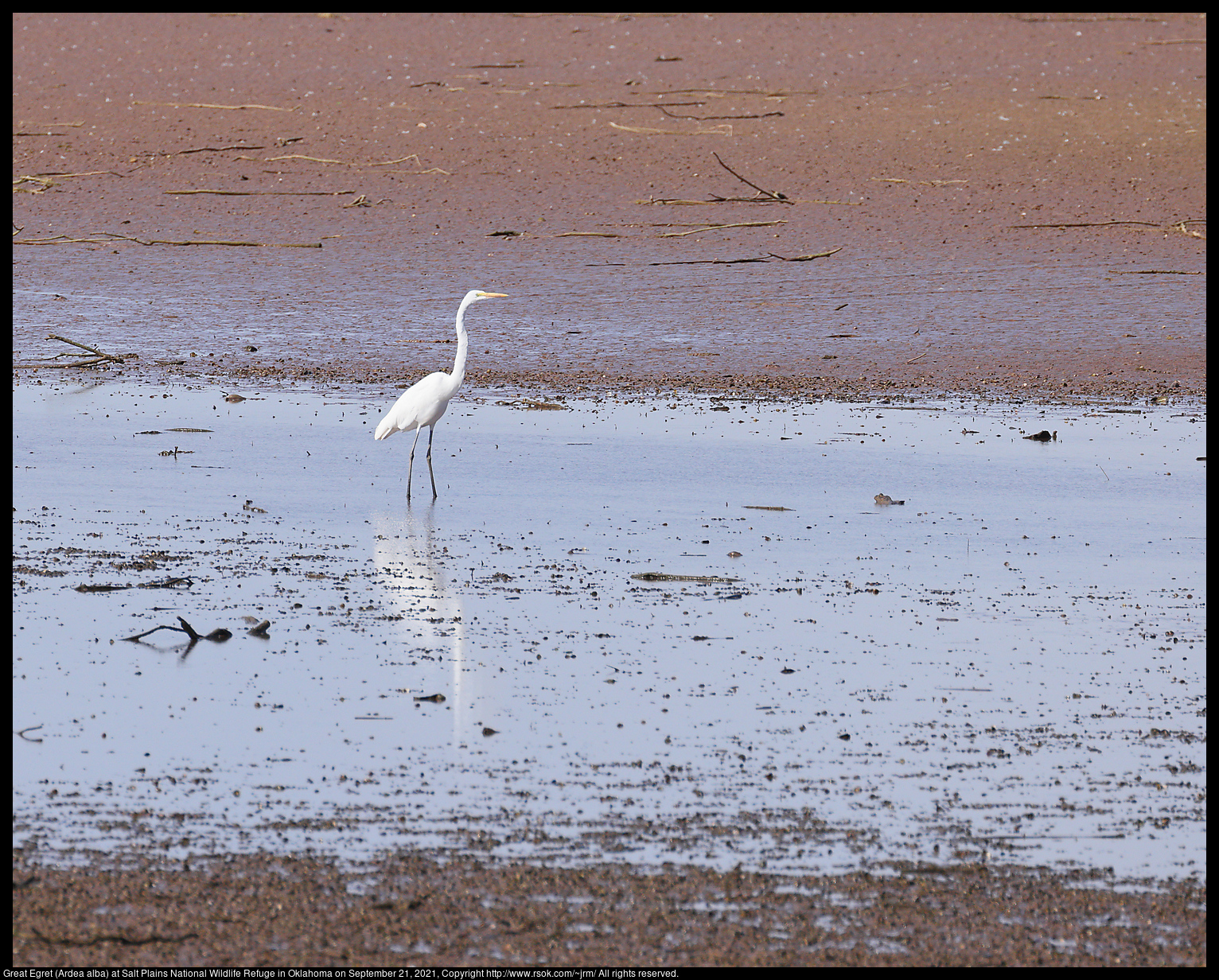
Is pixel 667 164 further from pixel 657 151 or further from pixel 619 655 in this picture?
pixel 619 655

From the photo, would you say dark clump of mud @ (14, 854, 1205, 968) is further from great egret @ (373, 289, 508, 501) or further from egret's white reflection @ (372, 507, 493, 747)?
great egret @ (373, 289, 508, 501)

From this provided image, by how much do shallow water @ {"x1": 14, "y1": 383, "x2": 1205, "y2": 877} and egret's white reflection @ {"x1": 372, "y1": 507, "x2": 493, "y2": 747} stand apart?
2cm

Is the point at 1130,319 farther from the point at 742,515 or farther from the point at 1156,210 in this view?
the point at 742,515

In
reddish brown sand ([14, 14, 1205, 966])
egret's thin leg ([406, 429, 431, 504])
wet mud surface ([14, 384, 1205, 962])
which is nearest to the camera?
wet mud surface ([14, 384, 1205, 962])

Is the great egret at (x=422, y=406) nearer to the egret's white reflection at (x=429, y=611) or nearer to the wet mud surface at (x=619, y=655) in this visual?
the wet mud surface at (x=619, y=655)

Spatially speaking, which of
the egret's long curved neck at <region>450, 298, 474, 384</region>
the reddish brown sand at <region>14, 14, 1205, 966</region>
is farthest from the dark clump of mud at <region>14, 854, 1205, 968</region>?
the reddish brown sand at <region>14, 14, 1205, 966</region>

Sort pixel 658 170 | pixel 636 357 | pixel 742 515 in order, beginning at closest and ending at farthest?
pixel 742 515
pixel 636 357
pixel 658 170

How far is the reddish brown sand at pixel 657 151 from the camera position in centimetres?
1504

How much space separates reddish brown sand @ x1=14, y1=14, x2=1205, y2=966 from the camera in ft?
49.3

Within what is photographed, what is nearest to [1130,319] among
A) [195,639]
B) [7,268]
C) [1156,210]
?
[1156,210]

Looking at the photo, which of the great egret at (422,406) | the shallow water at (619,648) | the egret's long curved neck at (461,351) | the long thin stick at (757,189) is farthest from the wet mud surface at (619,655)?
the long thin stick at (757,189)
